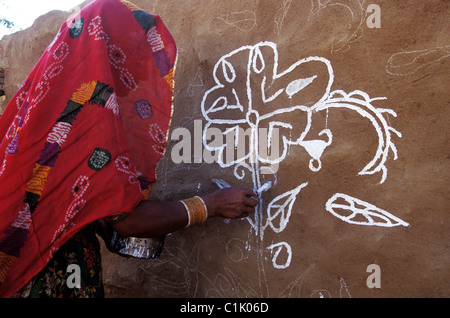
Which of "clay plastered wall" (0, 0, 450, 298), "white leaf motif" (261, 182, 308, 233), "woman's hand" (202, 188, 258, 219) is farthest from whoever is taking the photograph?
"white leaf motif" (261, 182, 308, 233)

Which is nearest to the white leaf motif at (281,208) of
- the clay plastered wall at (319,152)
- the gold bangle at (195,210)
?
the clay plastered wall at (319,152)

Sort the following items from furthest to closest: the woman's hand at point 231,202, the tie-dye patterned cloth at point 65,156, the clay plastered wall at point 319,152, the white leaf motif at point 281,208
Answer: the white leaf motif at point 281,208, the woman's hand at point 231,202, the clay plastered wall at point 319,152, the tie-dye patterned cloth at point 65,156

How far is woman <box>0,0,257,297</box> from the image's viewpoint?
4.03 ft

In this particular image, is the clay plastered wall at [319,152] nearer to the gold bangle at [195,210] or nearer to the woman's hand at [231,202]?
the woman's hand at [231,202]

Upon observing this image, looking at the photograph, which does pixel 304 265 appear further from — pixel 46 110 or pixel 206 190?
pixel 46 110

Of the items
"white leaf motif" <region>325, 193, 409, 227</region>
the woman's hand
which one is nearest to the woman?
the woman's hand

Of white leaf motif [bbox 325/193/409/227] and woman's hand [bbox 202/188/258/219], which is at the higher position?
woman's hand [bbox 202/188/258/219]

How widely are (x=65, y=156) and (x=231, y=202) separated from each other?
718 millimetres

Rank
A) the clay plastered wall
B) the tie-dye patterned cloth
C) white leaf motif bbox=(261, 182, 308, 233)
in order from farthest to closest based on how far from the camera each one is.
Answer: white leaf motif bbox=(261, 182, 308, 233), the clay plastered wall, the tie-dye patterned cloth

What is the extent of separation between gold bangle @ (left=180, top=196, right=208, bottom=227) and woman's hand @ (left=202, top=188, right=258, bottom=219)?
0.03 metres

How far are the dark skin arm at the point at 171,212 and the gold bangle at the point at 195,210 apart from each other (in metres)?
0.02

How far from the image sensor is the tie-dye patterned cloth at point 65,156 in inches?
48.3

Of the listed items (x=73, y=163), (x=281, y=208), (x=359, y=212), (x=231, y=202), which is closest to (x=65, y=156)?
(x=73, y=163)

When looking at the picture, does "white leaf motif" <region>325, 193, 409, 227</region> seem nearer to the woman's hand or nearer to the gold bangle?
the woman's hand
